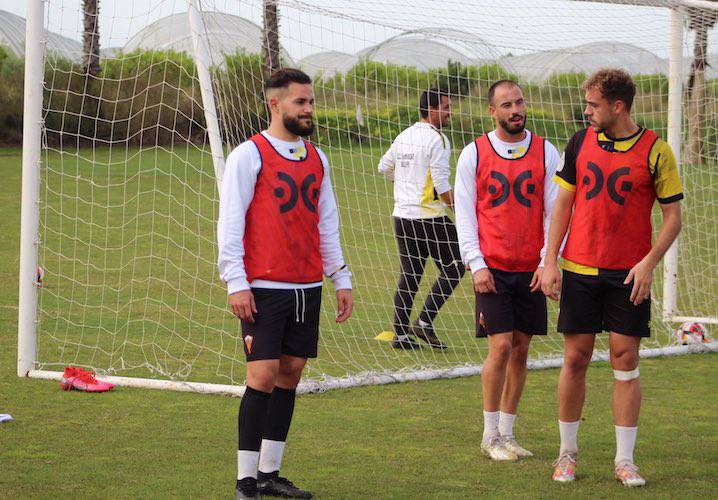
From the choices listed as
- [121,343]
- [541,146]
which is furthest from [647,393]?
[121,343]

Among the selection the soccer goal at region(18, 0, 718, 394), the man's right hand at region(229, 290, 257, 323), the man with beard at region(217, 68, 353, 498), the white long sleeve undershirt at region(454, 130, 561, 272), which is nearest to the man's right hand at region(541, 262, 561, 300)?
the white long sleeve undershirt at region(454, 130, 561, 272)

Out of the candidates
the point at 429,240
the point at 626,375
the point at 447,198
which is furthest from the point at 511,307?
the point at 429,240

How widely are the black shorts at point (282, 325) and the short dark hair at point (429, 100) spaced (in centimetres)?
427

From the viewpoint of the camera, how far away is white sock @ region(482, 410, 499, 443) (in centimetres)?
555

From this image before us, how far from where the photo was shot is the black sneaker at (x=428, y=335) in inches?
344

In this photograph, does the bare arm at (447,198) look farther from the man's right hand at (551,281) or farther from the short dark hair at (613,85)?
the short dark hair at (613,85)

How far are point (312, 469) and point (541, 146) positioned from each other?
6.77 ft

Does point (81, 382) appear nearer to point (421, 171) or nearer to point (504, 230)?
point (504, 230)

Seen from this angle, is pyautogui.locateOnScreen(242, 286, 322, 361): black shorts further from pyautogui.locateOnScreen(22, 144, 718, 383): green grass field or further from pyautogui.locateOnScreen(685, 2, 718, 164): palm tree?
pyautogui.locateOnScreen(685, 2, 718, 164): palm tree

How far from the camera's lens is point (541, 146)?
5609mm

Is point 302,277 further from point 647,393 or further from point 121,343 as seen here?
point 121,343

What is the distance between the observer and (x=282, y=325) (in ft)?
15.1

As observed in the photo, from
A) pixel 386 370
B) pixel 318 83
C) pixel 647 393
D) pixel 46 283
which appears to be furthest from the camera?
pixel 46 283

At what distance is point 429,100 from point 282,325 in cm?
453
